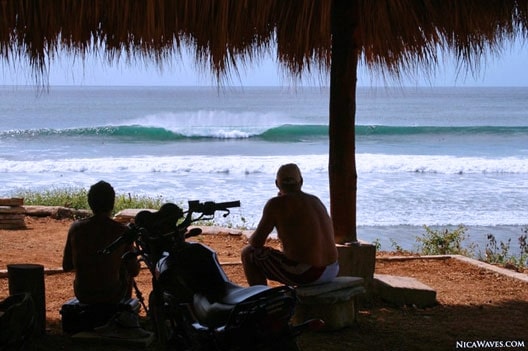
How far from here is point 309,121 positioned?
41.1 m

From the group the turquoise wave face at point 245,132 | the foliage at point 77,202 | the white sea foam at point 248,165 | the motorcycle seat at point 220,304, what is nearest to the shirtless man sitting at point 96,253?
the motorcycle seat at point 220,304

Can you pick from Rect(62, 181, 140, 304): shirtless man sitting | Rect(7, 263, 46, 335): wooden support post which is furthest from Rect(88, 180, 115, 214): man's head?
Rect(7, 263, 46, 335): wooden support post

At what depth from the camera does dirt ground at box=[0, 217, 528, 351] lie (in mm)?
4383

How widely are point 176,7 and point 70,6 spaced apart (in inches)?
23.9

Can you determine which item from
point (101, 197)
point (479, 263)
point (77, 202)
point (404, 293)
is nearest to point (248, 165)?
point (77, 202)

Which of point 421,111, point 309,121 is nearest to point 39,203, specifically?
point 309,121

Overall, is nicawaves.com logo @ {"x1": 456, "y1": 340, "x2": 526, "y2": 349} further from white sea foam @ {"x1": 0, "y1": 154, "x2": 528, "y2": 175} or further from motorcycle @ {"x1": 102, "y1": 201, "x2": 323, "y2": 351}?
white sea foam @ {"x1": 0, "y1": 154, "x2": 528, "y2": 175}

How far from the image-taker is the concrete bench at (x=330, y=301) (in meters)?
4.38

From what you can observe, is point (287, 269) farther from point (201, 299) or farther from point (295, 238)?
point (201, 299)

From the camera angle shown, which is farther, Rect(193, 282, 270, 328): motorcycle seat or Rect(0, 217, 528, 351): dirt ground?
Rect(0, 217, 528, 351): dirt ground

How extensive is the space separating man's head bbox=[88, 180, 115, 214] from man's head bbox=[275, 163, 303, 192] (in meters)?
0.99

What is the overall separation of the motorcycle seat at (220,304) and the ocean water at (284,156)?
2.22 m

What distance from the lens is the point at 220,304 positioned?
3004 mm

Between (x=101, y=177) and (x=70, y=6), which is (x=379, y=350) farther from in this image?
(x=101, y=177)
